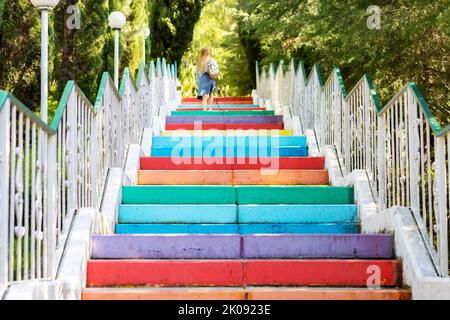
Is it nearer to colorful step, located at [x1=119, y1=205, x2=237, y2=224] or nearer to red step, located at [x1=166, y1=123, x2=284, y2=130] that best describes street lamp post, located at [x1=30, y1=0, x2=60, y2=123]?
colorful step, located at [x1=119, y1=205, x2=237, y2=224]

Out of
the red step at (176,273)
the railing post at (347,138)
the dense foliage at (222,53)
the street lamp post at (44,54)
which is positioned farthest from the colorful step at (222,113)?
the red step at (176,273)

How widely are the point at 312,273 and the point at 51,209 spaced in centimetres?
170

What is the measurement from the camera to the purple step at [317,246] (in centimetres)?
520

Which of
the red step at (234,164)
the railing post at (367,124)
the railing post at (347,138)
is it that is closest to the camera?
the railing post at (367,124)

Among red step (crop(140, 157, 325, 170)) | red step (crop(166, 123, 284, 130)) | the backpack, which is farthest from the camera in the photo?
the backpack

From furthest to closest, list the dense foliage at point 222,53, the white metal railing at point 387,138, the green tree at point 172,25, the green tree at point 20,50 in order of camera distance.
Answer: the dense foliage at point 222,53
the green tree at point 172,25
the green tree at point 20,50
the white metal railing at point 387,138

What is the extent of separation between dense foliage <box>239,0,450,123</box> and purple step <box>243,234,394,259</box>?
14.1ft

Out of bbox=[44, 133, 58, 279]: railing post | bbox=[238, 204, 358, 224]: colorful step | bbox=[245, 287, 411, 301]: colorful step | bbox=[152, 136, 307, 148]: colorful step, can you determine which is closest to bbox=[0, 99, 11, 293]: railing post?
bbox=[44, 133, 58, 279]: railing post

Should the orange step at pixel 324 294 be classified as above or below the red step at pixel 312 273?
below

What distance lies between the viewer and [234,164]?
7.71m

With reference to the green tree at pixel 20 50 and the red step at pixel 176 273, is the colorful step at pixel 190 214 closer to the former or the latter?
the red step at pixel 176 273

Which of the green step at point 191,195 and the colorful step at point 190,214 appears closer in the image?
the colorful step at point 190,214

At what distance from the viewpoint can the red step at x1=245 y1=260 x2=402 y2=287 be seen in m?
4.79
